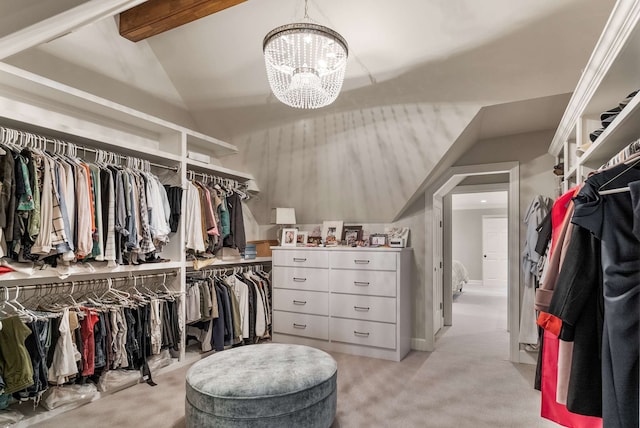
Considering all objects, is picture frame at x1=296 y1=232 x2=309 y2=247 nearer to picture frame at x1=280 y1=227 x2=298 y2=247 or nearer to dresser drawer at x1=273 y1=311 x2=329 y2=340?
picture frame at x1=280 y1=227 x2=298 y2=247

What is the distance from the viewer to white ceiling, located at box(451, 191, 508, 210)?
8.15m

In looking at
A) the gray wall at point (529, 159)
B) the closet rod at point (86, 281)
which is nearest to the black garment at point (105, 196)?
the closet rod at point (86, 281)

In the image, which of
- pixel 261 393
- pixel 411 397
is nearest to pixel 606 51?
pixel 261 393

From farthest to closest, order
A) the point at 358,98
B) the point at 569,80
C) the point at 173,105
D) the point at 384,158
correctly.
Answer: the point at 173,105
the point at 384,158
the point at 358,98
the point at 569,80

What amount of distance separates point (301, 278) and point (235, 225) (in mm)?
922

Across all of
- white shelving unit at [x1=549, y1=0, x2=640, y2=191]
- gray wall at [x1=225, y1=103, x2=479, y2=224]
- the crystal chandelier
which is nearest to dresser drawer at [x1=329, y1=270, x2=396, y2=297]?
gray wall at [x1=225, y1=103, x2=479, y2=224]

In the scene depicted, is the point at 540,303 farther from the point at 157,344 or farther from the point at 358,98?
the point at 157,344

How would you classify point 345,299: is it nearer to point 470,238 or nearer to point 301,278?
point 301,278

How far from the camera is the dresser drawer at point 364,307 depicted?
3.61m

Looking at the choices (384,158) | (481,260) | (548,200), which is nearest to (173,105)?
(384,158)

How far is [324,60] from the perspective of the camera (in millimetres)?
2084

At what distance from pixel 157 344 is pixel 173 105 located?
7.85 feet

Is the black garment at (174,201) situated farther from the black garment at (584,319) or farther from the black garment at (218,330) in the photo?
the black garment at (584,319)

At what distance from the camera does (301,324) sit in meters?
4.02
